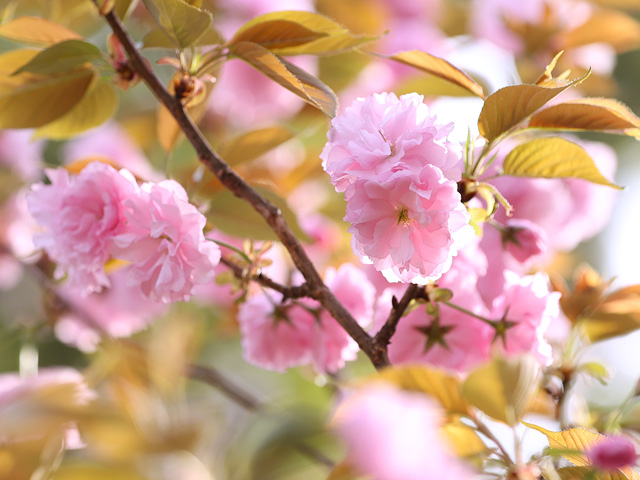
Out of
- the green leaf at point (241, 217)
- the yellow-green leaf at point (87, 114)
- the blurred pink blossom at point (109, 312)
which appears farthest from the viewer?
the blurred pink blossom at point (109, 312)

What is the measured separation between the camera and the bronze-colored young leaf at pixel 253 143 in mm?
770

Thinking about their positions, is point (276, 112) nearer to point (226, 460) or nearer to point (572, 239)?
point (572, 239)

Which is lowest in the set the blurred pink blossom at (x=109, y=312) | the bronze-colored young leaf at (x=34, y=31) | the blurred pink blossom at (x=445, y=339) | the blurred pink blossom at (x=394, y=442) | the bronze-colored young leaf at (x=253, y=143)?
the blurred pink blossom at (x=109, y=312)

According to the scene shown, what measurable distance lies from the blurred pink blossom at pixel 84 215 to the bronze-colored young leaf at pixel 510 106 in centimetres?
33

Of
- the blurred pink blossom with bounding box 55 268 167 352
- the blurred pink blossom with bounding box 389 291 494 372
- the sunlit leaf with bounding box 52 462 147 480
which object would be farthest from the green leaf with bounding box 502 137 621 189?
the blurred pink blossom with bounding box 55 268 167 352

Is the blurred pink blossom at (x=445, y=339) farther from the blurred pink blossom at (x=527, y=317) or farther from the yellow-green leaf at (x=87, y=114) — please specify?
the yellow-green leaf at (x=87, y=114)

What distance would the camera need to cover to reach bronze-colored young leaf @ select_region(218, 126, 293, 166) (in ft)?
2.52

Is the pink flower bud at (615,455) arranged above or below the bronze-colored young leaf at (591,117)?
below

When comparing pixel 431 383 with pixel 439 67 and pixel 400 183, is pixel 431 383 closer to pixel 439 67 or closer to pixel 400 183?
pixel 400 183

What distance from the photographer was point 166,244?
0.58 m

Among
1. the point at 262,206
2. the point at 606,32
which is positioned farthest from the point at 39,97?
the point at 606,32

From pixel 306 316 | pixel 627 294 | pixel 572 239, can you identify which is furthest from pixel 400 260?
pixel 572 239

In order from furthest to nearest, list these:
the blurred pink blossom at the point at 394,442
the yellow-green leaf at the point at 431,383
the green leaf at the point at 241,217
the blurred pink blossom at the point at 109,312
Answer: the blurred pink blossom at the point at 109,312 → the green leaf at the point at 241,217 → the yellow-green leaf at the point at 431,383 → the blurred pink blossom at the point at 394,442

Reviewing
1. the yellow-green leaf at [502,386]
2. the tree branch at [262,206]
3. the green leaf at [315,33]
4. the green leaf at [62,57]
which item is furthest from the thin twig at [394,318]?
the green leaf at [62,57]
